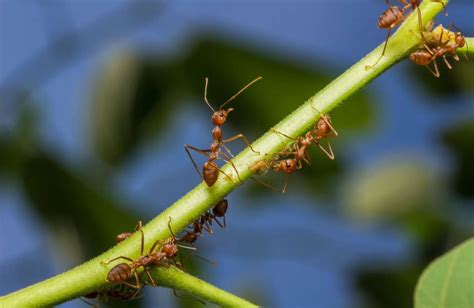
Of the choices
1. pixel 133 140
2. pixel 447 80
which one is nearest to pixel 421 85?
pixel 447 80

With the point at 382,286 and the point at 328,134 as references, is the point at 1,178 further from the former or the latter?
the point at 328,134

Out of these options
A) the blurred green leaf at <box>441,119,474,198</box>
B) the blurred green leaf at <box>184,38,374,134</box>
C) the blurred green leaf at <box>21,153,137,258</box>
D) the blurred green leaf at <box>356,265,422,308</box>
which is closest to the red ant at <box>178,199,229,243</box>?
the blurred green leaf at <box>21,153,137,258</box>

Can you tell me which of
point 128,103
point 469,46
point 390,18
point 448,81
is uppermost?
point 128,103

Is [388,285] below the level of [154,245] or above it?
above

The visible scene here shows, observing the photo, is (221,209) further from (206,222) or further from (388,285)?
(388,285)

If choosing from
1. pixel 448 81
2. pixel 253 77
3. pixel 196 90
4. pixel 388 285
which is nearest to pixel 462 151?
pixel 448 81

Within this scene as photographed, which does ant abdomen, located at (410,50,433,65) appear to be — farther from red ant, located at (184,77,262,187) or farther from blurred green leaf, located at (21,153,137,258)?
blurred green leaf, located at (21,153,137,258)
